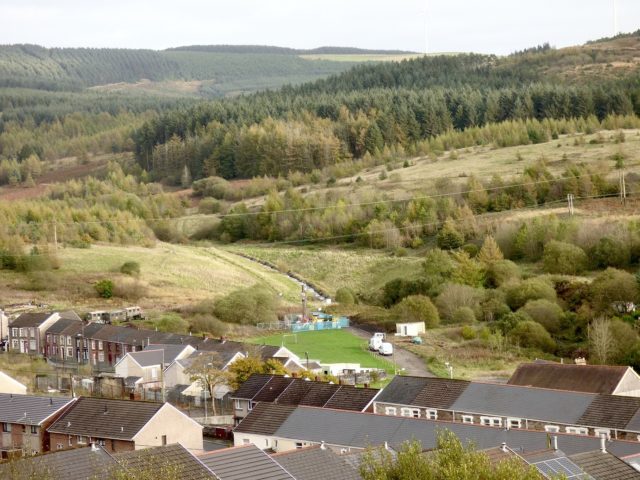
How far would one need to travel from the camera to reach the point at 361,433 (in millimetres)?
26578

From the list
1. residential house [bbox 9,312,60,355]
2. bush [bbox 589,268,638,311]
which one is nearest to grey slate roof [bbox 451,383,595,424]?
bush [bbox 589,268,638,311]

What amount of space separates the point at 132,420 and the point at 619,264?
1217 inches

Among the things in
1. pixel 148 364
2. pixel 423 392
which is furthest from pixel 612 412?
pixel 148 364

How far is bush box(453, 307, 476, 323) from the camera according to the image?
48.7 m

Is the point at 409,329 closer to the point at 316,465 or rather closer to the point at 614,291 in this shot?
the point at 614,291

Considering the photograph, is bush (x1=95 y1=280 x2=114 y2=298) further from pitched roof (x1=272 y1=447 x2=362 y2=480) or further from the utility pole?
pitched roof (x1=272 y1=447 x2=362 y2=480)

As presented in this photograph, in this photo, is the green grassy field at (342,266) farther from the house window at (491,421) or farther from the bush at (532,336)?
the house window at (491,421)

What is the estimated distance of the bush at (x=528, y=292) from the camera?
47656 mm

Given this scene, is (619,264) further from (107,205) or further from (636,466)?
(107,205)

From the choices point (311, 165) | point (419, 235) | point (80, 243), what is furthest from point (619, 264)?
point (311, 165)

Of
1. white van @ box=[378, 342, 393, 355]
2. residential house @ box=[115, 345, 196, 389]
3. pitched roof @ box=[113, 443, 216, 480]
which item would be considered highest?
pitched roof @ box=[113, 443, 216, 480]

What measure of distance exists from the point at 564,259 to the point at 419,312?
7719 millimetres

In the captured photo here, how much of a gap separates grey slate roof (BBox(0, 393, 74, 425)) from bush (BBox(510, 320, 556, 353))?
62.5 feet

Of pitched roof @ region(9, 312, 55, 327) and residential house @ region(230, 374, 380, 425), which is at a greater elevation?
residential house @ region(230, 374, 380, 425)
